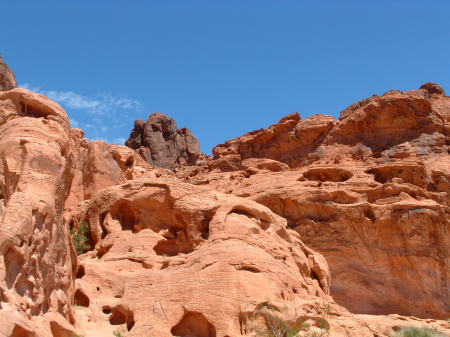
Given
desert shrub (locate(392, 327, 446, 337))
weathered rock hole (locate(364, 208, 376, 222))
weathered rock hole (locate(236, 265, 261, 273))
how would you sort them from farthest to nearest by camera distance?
weathered rock hole (locate(364, 208, 376, 222))
desert shrub (locate(392, 327, 446, 337))
weathered rock hole (locate(236, 265, 261, 273))

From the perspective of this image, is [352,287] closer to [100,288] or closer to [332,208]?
[332,208]

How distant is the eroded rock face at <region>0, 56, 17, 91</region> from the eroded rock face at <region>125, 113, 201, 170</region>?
3195 cm

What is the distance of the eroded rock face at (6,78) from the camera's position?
138 ft

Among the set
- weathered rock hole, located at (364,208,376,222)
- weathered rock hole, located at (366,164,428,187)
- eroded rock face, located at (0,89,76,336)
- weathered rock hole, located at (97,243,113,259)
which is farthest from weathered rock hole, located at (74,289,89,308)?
weathered rock hole, located at (366,164,428,187)

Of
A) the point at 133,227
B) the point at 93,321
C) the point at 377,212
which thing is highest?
the point at 377,212

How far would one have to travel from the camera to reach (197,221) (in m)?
22.6

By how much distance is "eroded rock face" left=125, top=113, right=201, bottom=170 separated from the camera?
77.5 metres

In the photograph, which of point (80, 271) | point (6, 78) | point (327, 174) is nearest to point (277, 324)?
point (80, 271)

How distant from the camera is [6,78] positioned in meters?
43.1

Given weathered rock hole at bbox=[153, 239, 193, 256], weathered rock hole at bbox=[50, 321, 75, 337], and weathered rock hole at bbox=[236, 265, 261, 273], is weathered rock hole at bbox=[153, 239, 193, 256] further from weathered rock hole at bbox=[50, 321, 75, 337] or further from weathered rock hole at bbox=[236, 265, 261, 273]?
weathered rock hole at bbox=[50, 321, 75, 337]

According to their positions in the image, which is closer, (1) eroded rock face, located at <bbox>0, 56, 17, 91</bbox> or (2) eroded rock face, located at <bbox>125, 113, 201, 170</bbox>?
(1) eroded rock face, located at <bbox>0, 56, 17, 91</bbox>

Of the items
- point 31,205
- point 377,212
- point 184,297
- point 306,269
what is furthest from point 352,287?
point 31,205

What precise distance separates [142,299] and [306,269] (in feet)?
21.7

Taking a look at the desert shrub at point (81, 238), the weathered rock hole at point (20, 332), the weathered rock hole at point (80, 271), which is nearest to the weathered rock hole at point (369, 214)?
the desert shrub at point (81, 238)
